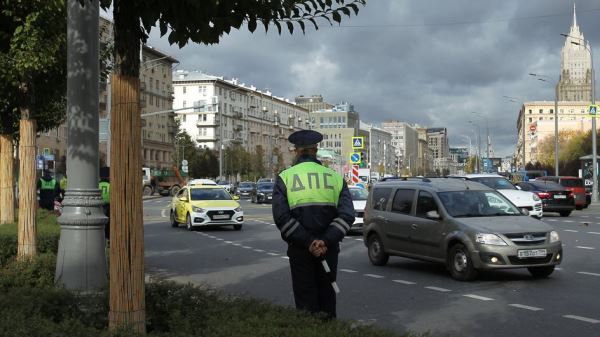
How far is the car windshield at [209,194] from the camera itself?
25844 mm

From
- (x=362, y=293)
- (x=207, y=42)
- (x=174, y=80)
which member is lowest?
(x=362, y=293)

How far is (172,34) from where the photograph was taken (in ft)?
16.6

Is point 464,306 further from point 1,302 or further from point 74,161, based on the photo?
point 1,302

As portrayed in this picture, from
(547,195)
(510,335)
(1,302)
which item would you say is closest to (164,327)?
(1,302)

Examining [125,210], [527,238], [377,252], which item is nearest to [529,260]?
[527,238]

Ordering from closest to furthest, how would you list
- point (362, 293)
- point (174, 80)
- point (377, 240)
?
point (362, 293)
point (377, 240)
point (174, 80)

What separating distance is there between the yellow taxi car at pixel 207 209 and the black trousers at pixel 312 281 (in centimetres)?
1905

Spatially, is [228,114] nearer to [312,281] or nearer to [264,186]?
[264,186]

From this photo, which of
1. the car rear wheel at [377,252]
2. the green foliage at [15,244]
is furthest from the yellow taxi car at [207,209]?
the green foliage at [15,244]

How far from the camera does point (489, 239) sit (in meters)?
11.5

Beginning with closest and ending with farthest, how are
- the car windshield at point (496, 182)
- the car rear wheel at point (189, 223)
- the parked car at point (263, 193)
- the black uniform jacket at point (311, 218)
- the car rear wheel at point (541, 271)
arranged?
1. the black uniform jacket at point (311, 218)
2. the car rear wheel at point (541, 271)
3. the car rear wheel at point (189, 223)
4. the car windshield at point (496, 182)
5. the parked car at point (263, 193)

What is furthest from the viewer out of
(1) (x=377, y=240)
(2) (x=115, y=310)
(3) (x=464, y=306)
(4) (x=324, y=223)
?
(1) (x=377, y=240)

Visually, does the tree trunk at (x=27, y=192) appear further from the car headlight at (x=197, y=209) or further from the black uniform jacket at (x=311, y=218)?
the car headlight at (x=197, y=209)

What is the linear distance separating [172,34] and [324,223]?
1.82m
